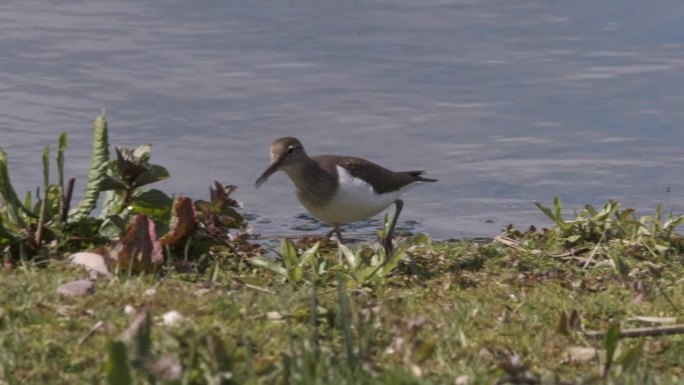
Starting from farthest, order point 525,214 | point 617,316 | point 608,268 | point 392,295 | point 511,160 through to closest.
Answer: point 511,160
point 525,214
point 608,268
point 392,295
point 617,316

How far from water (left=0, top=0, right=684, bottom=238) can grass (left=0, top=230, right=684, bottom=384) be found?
2672 millimetres

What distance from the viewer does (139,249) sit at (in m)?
6.64

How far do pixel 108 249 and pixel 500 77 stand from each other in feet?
20.2

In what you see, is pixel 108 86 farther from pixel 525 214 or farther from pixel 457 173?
pixel 525 214

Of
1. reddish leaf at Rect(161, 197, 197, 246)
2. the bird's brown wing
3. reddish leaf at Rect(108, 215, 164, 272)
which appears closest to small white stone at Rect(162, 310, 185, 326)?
reddish leaf at Rect(108, 215, 164, 272)

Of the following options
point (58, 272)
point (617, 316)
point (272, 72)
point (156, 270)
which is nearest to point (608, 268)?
point (617, 316)

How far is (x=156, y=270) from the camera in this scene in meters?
6.70

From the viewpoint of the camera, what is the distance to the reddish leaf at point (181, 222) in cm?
712

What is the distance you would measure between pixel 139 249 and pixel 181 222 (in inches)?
20.9

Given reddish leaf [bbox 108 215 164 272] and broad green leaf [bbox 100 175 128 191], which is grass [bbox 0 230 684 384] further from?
broad green leaf [bbox 100 175 128 191]

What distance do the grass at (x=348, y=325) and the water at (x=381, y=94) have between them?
8.77ft

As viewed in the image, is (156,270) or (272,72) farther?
A: (272,72)

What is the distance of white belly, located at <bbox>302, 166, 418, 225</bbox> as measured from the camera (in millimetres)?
8750

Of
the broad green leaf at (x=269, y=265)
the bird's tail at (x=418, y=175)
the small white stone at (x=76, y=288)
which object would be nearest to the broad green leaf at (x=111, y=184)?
the broad green leaf at (x=269, y=265)
